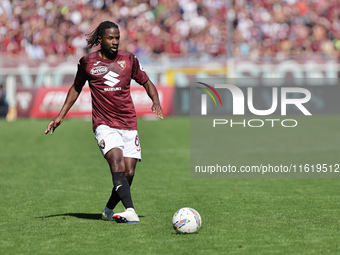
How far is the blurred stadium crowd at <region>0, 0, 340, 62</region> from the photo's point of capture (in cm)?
2945

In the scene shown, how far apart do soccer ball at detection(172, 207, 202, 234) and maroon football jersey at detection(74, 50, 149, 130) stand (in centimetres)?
131

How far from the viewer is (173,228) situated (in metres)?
7.09

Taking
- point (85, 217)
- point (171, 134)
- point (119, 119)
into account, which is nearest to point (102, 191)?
point (85, 217)

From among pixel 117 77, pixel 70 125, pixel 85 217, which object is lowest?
pixel 70 125

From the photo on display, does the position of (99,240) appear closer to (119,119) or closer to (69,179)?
(119,119)

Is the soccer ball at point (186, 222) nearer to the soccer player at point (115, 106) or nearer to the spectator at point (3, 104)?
the soccer player at point (115, 106)

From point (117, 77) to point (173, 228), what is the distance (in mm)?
1807

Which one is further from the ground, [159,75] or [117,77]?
[117,77]

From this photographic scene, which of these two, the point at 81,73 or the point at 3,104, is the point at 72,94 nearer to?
the point at 81,73

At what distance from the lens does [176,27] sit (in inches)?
1184

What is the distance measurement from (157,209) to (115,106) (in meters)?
1.73

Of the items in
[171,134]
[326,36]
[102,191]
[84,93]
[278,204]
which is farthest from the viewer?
[326,36]

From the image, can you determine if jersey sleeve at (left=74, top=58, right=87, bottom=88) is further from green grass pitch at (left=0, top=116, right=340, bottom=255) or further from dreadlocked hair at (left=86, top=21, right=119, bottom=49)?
green grass pitch at (left=0, top=116, right=340, bottom=255)

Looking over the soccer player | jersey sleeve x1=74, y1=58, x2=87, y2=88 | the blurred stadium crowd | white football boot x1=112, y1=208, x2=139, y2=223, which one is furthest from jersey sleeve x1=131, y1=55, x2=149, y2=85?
the blurred stadium crowd
